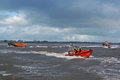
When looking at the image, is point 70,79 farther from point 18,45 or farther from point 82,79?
point 18,45

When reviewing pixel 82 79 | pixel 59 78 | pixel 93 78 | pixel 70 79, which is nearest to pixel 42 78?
pixel 59 78

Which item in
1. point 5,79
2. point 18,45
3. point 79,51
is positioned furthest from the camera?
point 18,45

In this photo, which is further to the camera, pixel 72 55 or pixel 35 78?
pixel 72 55

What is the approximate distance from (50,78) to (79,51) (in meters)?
18.2

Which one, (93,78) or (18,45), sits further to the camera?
(18,45)

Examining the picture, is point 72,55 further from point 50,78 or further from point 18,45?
point 18,45

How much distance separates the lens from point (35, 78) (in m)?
11.6

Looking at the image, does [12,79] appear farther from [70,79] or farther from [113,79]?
[113,79]

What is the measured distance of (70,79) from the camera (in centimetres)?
1142

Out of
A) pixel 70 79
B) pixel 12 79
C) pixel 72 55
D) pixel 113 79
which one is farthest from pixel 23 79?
pixel 72 55

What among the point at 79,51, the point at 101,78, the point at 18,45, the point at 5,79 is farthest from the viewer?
the point at 18,45

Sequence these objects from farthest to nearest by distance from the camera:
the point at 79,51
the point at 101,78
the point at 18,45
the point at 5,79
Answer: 1. the point at 18,45
2. the point at 79,51
3. the point at 101,78
4. the point at 5,79

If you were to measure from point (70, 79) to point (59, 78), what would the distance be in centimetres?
82

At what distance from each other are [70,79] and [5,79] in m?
4.59
